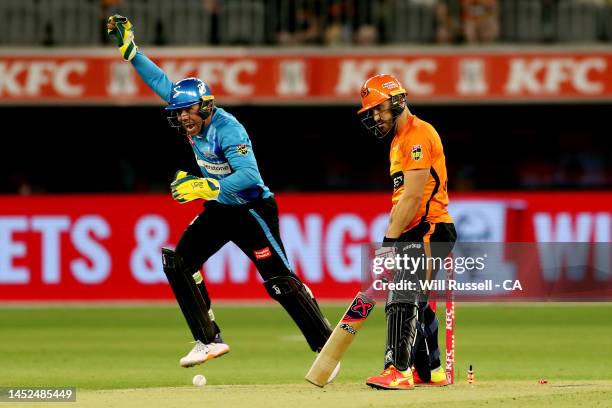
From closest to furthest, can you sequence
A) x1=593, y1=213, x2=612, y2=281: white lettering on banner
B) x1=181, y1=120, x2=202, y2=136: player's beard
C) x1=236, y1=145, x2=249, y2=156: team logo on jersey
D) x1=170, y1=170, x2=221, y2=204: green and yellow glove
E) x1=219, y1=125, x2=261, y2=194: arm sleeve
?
1. x1=170, y1=170, x2=221, y2=204: green and yellow glove
2. x1=219, y1=125, x2=261, y2=194: arm sleeve
3. x1=236, y1=145, x2=249, y2=156: team logo on jersey
4. x1=181, y1=120, x2=202, y2=136: player's beard
5. x1=593, y1=213, x2=612, y2=281: white lettering on banner

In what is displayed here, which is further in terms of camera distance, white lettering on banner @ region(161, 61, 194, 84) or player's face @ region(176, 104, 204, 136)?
white lettering on banner @ region(161, 61, 194, 84)

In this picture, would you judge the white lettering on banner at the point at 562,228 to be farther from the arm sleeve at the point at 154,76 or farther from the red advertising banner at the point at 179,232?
the arm sleeve at the point at 154,76

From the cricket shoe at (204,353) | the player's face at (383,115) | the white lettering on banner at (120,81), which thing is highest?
the player's face at (383,115)

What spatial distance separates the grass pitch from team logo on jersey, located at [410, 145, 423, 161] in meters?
1.51

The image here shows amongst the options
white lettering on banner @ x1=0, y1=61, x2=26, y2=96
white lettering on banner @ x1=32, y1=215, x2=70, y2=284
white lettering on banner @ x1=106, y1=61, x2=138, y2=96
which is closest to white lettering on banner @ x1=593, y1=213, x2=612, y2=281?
white lettering on banner @ x1=32, y1=215, x2=70, y2=284

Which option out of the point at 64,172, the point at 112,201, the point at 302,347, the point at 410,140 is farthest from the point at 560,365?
the point at 64,172

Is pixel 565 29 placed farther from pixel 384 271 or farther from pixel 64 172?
pixel 384 271

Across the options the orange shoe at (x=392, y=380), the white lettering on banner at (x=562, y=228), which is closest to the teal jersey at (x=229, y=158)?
the orange shoe at (x=392, y=380)

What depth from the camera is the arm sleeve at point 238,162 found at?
9.46m

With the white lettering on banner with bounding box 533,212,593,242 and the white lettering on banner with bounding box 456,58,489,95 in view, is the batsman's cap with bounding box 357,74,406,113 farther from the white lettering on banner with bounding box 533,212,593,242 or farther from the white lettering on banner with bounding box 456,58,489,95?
the white lettering on banner with bounding box 456,58,489,95

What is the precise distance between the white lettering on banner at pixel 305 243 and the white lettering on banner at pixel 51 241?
295 centimetres

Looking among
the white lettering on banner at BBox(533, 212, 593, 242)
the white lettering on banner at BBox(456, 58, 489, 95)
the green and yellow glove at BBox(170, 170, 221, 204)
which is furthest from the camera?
the white lettering on banner at BBox(456, 58, 489, 95)

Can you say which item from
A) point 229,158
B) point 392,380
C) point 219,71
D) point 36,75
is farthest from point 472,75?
point 392,380

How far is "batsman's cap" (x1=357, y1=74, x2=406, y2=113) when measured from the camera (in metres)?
8.84
